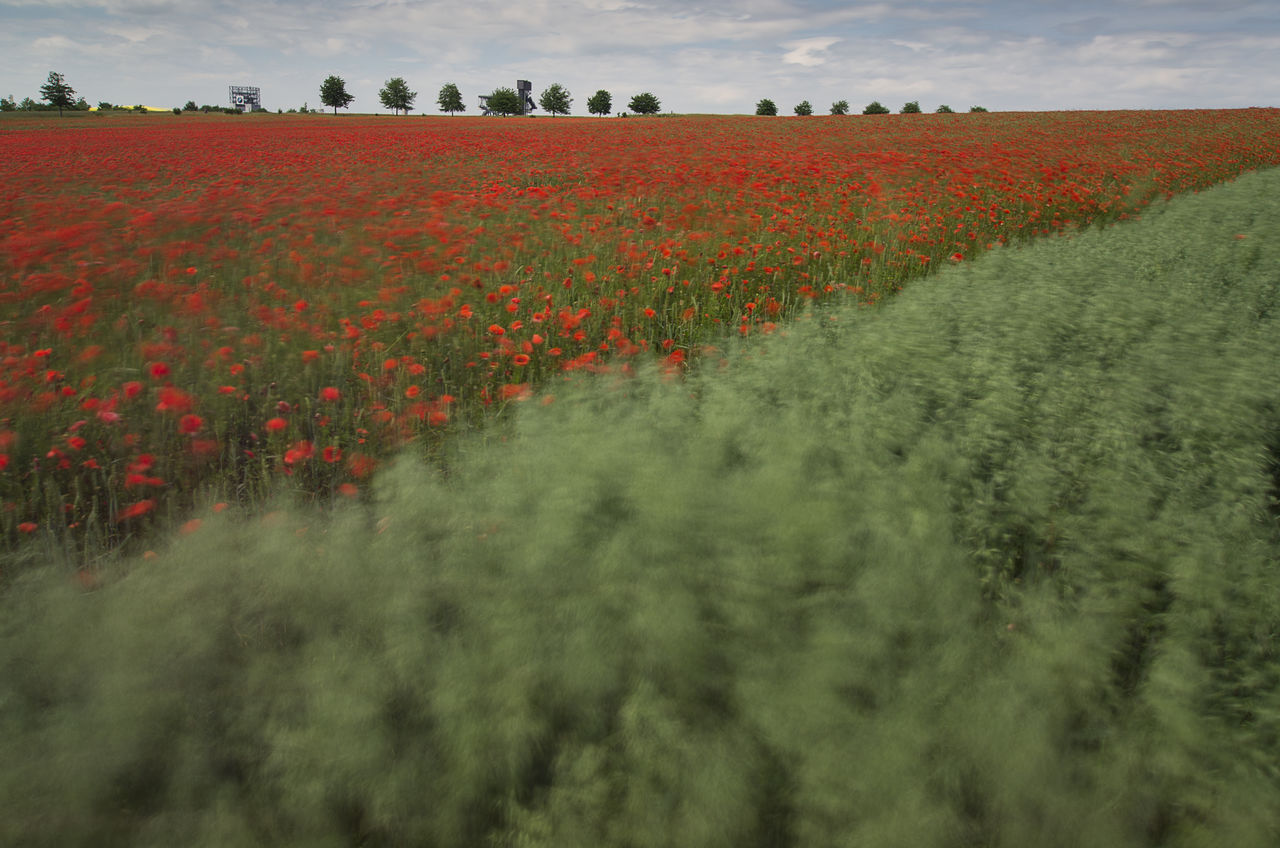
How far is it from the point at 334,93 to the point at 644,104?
32.0m

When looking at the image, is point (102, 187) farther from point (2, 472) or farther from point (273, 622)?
point (273, 622)

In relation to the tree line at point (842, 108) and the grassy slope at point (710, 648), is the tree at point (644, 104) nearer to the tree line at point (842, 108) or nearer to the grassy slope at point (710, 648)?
the tree line at point (842, 108)

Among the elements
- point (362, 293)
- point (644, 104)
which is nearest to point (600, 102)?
point (644, 104)

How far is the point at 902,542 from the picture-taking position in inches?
62.4

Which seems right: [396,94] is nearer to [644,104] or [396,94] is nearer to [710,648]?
[644,104]

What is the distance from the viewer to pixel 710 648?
1.39m

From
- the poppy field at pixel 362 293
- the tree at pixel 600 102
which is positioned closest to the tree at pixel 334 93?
the tree at pixel 600 102

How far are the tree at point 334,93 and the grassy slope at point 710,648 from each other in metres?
78.9

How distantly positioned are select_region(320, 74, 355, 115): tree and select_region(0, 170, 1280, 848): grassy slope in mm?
78867

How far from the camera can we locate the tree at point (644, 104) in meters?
60.2

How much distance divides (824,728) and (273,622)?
1194 mm

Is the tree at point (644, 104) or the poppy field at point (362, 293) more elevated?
the tree at point (644, 104)

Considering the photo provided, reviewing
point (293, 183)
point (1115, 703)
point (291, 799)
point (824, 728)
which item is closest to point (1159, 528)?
point (1115, 703)

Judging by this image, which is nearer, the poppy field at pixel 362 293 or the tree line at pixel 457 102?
the poppy field at pixel 362 293
